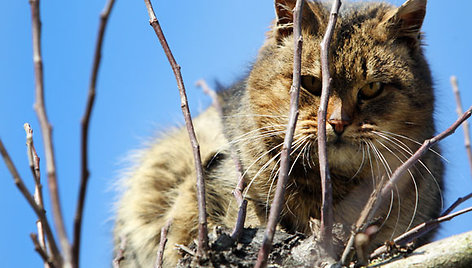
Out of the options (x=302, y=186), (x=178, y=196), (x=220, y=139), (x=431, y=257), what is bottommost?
(x=431, y=257)

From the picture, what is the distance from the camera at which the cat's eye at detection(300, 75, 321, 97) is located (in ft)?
8.68

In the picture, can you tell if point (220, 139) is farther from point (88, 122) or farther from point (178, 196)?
point (88, 122)

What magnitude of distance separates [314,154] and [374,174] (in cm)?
37

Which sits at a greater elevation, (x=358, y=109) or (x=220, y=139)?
(x=220, y=139)

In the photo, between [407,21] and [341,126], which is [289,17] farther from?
[341,126]

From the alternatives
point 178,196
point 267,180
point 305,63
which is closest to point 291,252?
→ point 267,180

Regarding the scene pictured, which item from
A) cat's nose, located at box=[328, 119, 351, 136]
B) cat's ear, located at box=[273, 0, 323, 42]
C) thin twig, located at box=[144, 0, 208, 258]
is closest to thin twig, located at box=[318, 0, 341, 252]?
thin twig, located at box=[144, 0, 208, 258]

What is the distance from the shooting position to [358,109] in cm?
258

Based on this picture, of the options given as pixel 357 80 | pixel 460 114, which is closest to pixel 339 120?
pixel 357 80

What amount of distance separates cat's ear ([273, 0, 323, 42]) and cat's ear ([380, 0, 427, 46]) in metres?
0.36

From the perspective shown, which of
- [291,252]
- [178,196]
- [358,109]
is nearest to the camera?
[291,252]

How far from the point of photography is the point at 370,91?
8.69 ft

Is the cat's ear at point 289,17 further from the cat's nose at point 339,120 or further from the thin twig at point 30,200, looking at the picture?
the thin twig at point 30,200

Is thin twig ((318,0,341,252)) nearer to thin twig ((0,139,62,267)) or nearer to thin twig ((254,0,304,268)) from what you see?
thin twig ((254,0,304,268))
